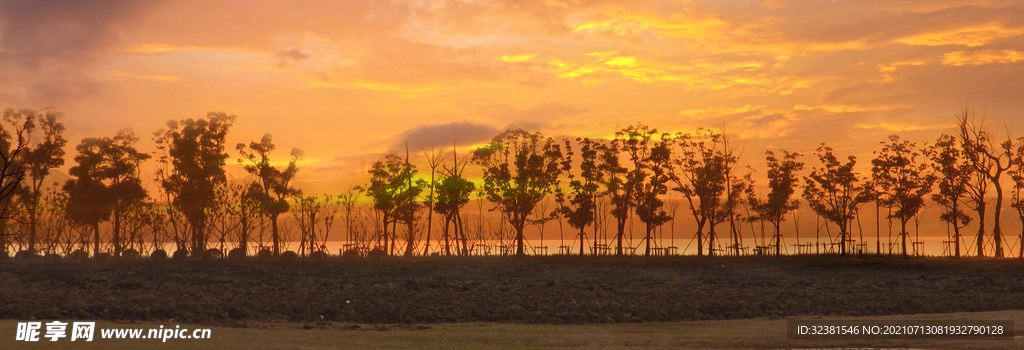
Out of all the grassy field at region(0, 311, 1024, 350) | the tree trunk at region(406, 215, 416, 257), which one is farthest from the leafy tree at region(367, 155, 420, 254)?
the grassy field at region(0, 311, 1024, 350)

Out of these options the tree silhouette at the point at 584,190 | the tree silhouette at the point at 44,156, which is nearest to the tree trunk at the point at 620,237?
the tree silhouette at the point at 584,190

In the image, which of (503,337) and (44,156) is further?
(44,156)

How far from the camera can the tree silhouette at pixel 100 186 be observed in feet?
195

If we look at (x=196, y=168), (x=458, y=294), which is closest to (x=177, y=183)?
(x=196, y=168)

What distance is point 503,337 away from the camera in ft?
70.8

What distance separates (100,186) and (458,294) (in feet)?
130

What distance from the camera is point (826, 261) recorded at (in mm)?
54688

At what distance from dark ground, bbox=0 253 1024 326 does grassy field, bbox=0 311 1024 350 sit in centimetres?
198

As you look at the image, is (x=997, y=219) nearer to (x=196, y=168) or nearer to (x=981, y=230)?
(x=981, y=230)

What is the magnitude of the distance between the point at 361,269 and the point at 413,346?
1161 inches

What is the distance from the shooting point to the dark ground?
26541 mm

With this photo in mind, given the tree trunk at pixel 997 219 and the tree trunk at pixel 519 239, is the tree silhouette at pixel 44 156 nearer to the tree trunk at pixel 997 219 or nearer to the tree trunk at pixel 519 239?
the tree trunk at pixel 519 239

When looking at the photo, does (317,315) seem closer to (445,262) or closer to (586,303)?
(586,303)

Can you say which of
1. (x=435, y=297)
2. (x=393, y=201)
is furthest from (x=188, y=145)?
(x=435, y=297)
